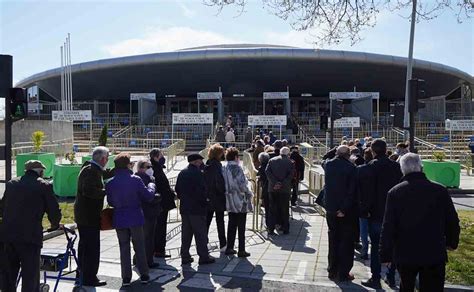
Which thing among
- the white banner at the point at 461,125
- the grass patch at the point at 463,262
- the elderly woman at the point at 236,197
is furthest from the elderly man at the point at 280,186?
the white banner at the point at 461,125

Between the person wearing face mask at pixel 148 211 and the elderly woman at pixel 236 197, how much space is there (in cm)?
125

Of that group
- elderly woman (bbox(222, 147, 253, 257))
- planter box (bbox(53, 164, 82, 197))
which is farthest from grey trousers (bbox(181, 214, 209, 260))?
planter box (bbox(53, 164, 82, 197))

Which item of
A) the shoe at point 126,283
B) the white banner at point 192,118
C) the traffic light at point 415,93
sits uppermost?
the traffic light at point 415,93

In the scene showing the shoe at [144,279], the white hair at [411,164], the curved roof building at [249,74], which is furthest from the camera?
the curved roof building at [249,74]

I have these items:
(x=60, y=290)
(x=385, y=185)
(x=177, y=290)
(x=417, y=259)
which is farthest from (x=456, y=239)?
(x=60, y=290)

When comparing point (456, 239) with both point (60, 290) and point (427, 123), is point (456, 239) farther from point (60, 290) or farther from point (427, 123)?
point (427, 123)

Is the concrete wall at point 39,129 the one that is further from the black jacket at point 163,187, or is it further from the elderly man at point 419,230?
the elderly man at point 419,230

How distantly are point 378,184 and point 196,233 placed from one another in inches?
114

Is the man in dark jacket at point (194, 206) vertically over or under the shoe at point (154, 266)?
over

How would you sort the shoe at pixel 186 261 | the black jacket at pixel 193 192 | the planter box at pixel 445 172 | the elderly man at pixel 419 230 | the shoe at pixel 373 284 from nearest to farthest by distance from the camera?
the elderly man at pixel 419 230 < the shoe at pixel 373 284 < the black jacket at pixel 193 192 < the shoe at pixel 186 261 < the planter box at pixel 445 172

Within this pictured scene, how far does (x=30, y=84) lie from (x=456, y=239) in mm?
58419

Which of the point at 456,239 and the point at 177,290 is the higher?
the point at 456,239

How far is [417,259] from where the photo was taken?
14.6 ft

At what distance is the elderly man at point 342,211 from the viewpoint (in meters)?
6.62
